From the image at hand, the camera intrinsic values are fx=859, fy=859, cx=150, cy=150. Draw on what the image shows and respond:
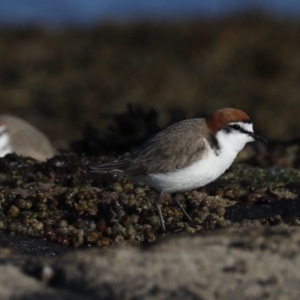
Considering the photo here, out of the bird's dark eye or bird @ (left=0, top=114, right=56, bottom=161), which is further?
bird @ (left=0, top=114, right=56, bottom=161)

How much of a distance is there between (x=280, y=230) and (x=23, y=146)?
6.51m

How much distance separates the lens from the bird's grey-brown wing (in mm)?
6352

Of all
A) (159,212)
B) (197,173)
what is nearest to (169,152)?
(197,173)

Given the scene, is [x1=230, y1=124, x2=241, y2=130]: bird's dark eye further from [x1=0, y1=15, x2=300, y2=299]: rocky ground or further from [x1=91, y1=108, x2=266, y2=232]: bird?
[x1=0, y1=15, x2=300, y2=299]: rocky ground

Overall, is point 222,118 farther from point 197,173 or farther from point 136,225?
point 136,225

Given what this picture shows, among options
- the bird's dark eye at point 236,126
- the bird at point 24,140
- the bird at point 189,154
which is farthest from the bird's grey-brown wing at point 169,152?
the bird at point 24,140

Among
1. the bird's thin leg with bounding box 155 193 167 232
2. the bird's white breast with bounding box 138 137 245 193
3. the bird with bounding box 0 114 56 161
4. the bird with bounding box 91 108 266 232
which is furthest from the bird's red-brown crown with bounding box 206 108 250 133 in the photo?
the bird with bounding box 0 114 56 161

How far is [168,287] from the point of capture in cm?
410

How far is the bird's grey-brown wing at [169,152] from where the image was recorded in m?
6.35

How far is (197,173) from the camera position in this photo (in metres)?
6.26

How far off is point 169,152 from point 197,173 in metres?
0.31

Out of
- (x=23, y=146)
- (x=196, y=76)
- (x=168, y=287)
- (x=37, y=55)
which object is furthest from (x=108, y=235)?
(x=37, y=55)

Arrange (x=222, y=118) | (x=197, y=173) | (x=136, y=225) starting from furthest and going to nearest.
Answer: (x=222, y=118), (x=136, y=225), (x=197, y=173)

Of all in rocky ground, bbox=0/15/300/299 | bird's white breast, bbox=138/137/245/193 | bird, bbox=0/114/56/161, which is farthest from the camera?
bird, bbox=0/114/56/161
